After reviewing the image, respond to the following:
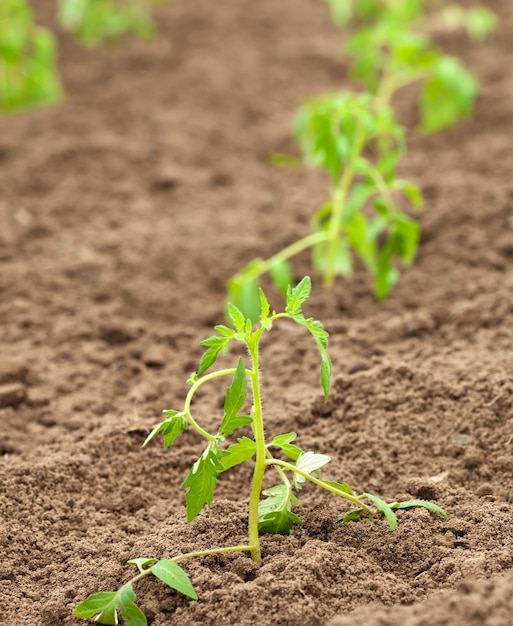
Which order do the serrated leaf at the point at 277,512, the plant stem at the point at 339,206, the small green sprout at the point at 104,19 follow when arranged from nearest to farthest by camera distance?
1. the serrated leaf at the point at 277,512
2. the plant stem at the point at 339,206
3. the small green sprout at the point at 104,19

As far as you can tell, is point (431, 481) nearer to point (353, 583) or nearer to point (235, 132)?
point (353, 583)

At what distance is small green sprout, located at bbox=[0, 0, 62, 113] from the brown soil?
5.1 inches

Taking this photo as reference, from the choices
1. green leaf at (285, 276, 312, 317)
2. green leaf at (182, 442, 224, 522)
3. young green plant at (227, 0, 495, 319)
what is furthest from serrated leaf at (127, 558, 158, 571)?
young green plant at (227, 0, 495, 319)

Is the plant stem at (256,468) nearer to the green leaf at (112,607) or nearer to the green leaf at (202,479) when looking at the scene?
the green leaf at (202,479)

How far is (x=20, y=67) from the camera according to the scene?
16.2 feet

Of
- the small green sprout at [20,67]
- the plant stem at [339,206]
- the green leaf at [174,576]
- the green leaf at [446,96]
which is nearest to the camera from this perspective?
the green leaf at [174,576]

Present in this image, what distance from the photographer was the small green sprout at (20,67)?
4.61 m

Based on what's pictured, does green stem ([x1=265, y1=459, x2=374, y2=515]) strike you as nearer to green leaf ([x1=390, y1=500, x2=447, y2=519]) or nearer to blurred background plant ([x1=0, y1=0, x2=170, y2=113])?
green leaf ([x1=390, y1=500, x2=447, y2=519])

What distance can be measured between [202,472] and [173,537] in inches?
12.4

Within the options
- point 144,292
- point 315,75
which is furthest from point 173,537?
point 315,75

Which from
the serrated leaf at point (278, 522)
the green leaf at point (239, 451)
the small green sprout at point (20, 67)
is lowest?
the serrated leaf at point (278, 522)

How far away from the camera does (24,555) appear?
226 centimetres

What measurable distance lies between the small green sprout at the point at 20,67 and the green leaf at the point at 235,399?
319 centimetres

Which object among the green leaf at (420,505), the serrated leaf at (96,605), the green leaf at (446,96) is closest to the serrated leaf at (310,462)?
the green leaf at (420,505)
